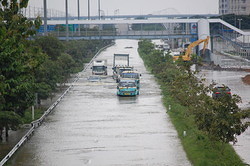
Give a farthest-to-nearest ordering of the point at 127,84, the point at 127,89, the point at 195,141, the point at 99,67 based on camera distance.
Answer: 1. the point at 99,67
2. the point at 127,84
3. the point at 127,89
4. the point at 195,141

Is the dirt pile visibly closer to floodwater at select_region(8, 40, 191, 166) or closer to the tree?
floodwater at select_region(8, 40, 191, 166)

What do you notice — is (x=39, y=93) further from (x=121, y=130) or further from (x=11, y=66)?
(x=11, y=66)

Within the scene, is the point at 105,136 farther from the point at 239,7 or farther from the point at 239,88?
the point at 239,7

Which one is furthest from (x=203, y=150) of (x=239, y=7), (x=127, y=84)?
(x=239, y=7)

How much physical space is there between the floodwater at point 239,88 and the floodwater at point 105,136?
275 centimetres

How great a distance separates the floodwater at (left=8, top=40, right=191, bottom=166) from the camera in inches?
1051

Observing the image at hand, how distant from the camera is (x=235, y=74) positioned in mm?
71062

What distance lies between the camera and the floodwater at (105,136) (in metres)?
26.7

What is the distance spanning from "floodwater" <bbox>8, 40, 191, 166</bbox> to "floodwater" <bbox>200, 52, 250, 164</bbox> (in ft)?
9.01

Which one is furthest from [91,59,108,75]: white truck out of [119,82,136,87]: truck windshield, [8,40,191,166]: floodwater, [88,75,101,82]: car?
[8,40,191,166]: floodwater

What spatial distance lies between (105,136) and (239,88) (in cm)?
2666

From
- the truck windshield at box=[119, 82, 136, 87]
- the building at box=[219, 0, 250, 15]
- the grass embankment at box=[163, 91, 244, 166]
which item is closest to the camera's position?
the grass embankment at box=[163, 91, 244, 166]

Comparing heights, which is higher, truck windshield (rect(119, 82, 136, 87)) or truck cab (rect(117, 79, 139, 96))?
truck windshield (rect(119, 82, 136, 87))

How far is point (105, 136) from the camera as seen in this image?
105 feet
